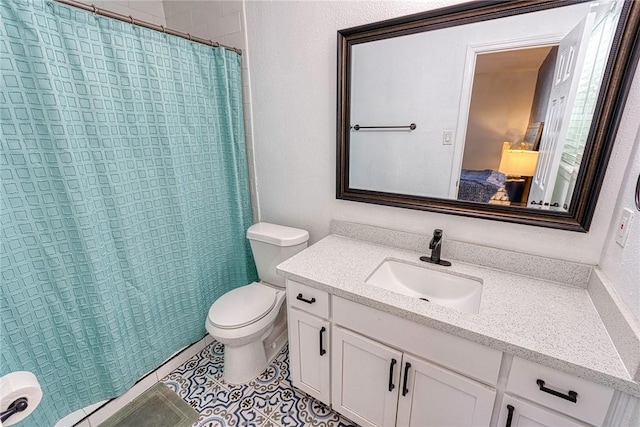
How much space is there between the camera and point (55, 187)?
1138mm

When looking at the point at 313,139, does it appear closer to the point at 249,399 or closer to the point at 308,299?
the point at 308,299

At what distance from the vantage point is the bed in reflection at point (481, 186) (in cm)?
120

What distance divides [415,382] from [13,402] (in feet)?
3.92

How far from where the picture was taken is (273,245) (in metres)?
1.73

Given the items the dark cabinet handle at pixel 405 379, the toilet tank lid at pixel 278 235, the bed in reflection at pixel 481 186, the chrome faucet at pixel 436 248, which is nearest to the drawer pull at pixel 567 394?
the dark cabinet handle at pixel 405 379

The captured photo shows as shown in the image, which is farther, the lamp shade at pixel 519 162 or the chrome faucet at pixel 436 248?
the chrome faucet at pixel 436 248

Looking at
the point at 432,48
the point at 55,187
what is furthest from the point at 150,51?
the point at 432,48

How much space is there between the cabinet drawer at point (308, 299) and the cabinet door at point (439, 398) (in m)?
0.38

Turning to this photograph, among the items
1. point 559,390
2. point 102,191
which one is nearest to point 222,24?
point 102,191

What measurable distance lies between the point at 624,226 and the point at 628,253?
10cm

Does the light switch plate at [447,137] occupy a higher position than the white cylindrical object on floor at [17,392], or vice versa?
the light switch plate at [447,137]

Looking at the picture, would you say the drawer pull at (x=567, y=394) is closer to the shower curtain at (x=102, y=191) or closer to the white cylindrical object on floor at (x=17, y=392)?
the white cylindrical object on floor at (x=17, y=392)

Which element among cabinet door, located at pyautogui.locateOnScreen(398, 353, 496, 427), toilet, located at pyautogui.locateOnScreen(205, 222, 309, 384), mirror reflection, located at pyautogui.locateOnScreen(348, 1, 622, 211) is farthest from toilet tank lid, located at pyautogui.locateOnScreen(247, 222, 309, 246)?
cabinet door, located at pyautogui.locateOnScreen(398, 353, 496, 427)

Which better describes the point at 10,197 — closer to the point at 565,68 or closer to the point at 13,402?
the point at 13,402
